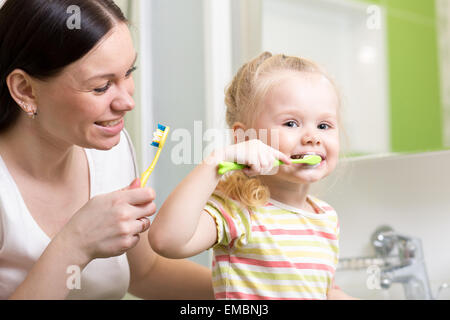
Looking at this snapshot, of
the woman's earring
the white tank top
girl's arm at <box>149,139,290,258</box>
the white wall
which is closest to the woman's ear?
the woman's earring

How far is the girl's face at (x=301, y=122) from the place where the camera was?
602 millimetres

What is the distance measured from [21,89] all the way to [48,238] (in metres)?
0.20

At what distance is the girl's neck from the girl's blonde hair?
0.01m

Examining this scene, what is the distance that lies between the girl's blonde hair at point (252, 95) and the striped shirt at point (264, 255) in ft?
0.06

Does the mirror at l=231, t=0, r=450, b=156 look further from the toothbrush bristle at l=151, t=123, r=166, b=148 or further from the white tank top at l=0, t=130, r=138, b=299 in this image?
the toothbrush bristle at l=151, t=123, r=166, b=148

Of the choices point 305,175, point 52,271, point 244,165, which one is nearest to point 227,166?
point 244,165

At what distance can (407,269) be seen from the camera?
87 cm

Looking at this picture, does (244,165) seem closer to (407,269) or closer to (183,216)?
(183,216)

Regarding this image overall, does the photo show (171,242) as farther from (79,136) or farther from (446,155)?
(446,155)

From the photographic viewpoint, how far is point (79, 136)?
0.58 metres

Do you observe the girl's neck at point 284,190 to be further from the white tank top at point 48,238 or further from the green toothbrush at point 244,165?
the white tank top at point 48,238

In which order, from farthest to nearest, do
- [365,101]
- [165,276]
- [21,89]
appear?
1. [365,101]
2. [165,276]
3. [21,89]
